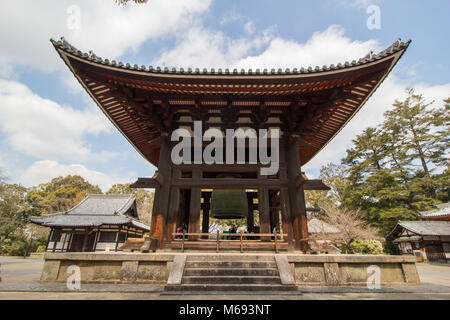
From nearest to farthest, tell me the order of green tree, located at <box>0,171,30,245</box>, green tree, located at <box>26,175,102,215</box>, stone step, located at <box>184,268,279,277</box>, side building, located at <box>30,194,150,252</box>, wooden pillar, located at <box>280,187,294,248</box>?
1. stone step, located at <box>184,268,279,277</box>
2. wooden pillar, located at <box>280,187,294,248</box>
3. side building, located at <box>30,194,150,252</box>
4. green tree, located at <box>0,171,30,245</box>
5. green tree, located at <box>26,175,102,215</box>

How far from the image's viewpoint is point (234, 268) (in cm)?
567

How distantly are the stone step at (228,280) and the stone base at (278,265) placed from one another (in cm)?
53

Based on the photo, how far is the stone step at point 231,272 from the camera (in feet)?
18.2

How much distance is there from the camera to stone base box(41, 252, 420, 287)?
586cm

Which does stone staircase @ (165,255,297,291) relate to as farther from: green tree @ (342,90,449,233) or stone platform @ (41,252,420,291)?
green tree @ (342,90,449,233)

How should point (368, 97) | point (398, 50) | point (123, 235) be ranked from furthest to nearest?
point (123, 235)
point (368, 97)
point (398, 50)

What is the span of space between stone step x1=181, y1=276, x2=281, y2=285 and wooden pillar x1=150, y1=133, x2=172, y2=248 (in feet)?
7.55

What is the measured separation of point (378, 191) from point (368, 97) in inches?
1125

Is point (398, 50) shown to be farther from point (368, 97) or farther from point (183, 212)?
point (183, 212)

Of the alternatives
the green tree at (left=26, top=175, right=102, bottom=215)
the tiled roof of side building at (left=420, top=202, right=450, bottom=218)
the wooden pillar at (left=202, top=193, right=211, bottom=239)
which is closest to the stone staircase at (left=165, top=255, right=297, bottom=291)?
the wooden pillar at (left=202, top=193, right=211, bottom=239)

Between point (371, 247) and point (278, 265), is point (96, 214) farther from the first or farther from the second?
point (371, 247)

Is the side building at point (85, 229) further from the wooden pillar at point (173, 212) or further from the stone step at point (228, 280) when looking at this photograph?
the stone step at point (228, 280)
